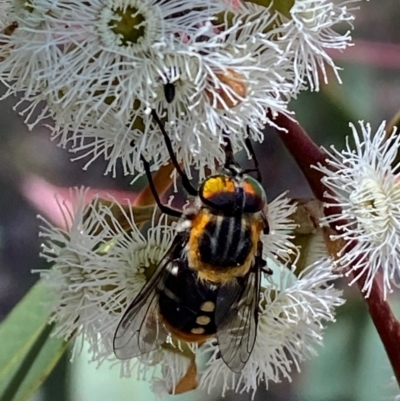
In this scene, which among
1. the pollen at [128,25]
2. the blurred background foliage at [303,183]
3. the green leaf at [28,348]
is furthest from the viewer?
the blurred background foliage at [303,183]

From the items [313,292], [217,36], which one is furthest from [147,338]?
[217,36]

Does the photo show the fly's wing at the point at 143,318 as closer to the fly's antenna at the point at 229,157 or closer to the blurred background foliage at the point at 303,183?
the fly's antenna at the point at 229,157

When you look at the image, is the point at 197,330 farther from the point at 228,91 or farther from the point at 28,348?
the point at 28,348

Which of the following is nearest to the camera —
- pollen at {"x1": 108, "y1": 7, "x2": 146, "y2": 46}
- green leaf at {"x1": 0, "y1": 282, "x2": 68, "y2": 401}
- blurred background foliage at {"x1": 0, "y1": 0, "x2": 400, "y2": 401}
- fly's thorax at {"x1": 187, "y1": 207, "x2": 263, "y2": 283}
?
pollen at {"x1": 108, "y1": 7, "x2": 146, "y2": 46}

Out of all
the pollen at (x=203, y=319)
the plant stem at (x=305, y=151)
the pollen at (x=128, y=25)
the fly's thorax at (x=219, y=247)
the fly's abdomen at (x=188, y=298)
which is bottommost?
the pollen at (x=203, y=319)

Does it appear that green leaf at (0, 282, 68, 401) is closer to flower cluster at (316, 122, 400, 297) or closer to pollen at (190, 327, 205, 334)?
pollen at (190, 327, 205, 334)

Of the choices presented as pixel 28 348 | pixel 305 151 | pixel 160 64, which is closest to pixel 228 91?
pixel 160 64

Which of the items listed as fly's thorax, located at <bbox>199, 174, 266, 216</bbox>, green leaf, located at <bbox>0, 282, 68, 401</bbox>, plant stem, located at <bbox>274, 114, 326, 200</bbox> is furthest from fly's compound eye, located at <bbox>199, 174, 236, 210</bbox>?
green leaf, located at <bbox>0, 282, 68, 401</bbox>

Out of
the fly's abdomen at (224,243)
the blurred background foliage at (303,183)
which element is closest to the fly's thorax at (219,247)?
the fly's abdomen at (224,243)

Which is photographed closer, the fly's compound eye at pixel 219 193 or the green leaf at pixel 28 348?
the fly's compound eye at pixel 219 193
